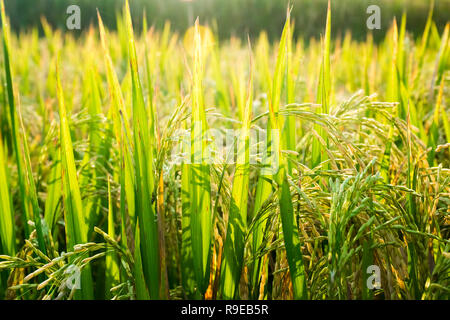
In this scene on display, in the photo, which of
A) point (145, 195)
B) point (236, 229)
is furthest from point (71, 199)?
point (236, 229)

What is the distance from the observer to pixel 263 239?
0.80m

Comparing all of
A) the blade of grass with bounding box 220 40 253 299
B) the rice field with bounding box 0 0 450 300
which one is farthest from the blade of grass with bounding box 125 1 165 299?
the blade of grass with bounding box 220 40 253 299

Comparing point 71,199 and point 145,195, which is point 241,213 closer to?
point 145,195

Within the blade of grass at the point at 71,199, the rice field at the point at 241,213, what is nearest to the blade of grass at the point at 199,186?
the rice field at the point at 241,213

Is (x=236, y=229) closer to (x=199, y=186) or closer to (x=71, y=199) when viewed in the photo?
(x=199, y=186)

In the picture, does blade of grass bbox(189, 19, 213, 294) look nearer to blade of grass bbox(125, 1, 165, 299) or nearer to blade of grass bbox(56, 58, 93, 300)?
blade of grass bbox(125, 1, 165, 299)

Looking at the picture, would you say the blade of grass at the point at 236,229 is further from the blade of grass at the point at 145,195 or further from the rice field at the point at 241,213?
the blade of grass at the point at 145,195

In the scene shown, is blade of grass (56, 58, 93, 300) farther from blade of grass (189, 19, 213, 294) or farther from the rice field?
blade of grass (189, 19, 213, 294)

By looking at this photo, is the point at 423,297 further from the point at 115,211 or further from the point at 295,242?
the point at 115,211

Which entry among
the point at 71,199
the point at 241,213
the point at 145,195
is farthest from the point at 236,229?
the point at 71,199

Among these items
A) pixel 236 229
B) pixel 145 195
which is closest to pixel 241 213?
pixel 236 229

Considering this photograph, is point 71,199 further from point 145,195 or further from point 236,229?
point 236,229

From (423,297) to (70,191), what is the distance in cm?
71
